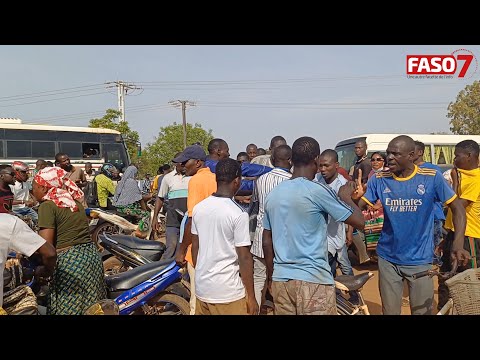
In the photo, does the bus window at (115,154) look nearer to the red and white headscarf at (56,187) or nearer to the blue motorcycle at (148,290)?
the blue motorcycle at (148,290)

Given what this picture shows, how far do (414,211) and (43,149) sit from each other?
1537cm

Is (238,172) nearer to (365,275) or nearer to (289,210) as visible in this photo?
(289,210)

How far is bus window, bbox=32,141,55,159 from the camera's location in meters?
15.9

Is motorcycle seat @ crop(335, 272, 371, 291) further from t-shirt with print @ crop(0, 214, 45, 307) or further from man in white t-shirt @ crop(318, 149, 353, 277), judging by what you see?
t-shirt with print @ crop(0, 214, 45, 307)

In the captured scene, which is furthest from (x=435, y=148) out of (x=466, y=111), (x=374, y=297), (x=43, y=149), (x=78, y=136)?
(x=466, y=111)

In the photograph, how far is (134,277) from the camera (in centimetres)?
396

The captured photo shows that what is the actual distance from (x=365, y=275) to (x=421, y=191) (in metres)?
0.98

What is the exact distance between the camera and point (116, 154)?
683 inches

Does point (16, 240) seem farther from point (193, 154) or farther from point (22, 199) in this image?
point (22, 199)

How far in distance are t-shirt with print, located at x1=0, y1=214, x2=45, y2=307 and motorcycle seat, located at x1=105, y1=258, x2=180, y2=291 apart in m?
1.31

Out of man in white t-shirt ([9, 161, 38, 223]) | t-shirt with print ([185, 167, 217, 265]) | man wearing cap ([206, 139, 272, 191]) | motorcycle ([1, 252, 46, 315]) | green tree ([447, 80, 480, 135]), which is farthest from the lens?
green tree ([447, 80, 480, 135])

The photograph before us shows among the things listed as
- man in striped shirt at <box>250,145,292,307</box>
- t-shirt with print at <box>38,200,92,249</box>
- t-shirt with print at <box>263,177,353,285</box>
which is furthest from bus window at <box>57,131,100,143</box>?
t-shirt with print at <box>263,177,353,285</box>
